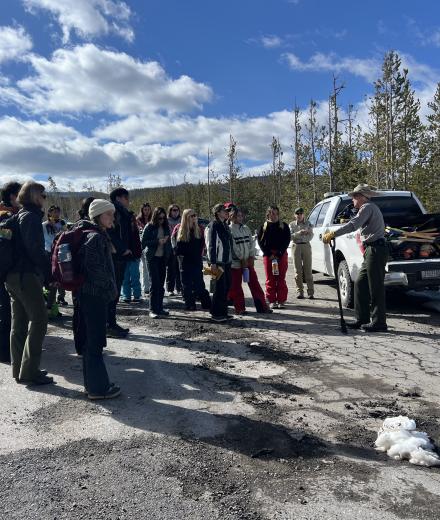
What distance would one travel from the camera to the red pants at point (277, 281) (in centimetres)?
822

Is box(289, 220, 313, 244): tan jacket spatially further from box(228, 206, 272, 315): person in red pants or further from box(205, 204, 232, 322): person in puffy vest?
box(205, 204, 232, 322): person in puffy vest

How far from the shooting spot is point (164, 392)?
4.43 meters

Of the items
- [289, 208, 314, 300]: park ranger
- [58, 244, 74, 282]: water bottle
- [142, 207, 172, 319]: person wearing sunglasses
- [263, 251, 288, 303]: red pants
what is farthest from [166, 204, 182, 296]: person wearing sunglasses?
[58, 244, 74, 282]: water bottle

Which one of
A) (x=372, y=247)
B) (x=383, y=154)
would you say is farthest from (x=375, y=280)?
(x=383, y=154)

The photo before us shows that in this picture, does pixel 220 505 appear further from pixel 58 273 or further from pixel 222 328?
pixel 222 328

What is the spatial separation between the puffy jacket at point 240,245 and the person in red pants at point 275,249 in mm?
465

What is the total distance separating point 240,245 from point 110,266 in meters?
3.74

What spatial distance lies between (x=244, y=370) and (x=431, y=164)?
24812 mm

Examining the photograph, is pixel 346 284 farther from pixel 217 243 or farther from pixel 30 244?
pixel 30 244

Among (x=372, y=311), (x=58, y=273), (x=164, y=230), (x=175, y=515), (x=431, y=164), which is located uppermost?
(x=431, y=164)

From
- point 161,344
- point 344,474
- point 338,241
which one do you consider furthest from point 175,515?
point 338,241

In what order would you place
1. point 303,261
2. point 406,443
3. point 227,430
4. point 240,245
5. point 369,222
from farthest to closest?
point 303,261
point 240,245
point 369,222
point 227,430
point 406,443

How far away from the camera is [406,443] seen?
124 inches

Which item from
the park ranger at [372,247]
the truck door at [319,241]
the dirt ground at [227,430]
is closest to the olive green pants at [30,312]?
the dirt ground at [227,430]
